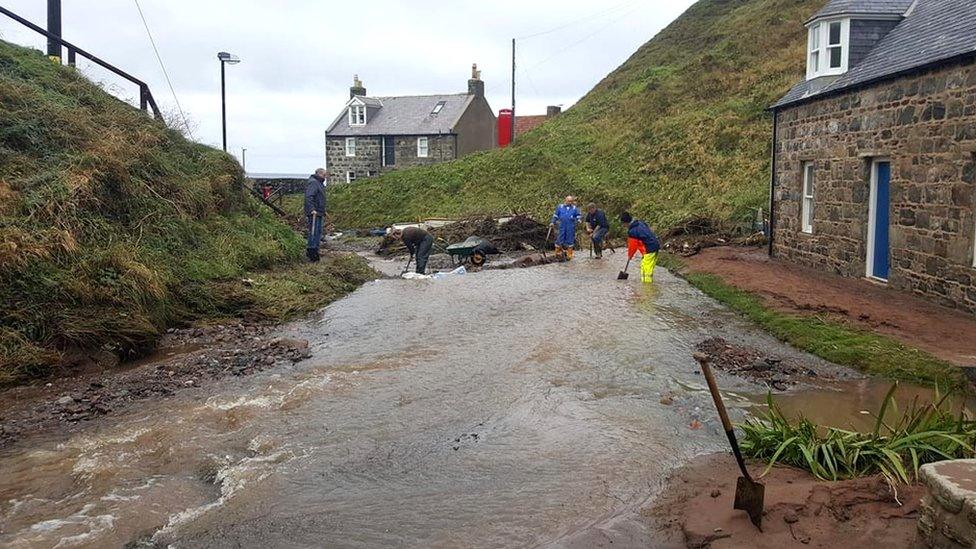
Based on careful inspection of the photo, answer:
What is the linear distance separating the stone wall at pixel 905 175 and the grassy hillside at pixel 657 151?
6835 millimetres

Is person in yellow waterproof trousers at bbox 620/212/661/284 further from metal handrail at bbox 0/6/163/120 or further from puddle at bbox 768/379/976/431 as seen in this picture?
metal handrail at bbox 0/6/163/120

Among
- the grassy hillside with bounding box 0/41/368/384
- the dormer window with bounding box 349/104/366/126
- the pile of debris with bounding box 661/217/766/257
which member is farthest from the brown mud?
the dormer window with bounding box 349/104/366/126

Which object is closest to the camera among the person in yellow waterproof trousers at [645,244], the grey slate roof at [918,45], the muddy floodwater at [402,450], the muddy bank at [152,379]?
the muddy floodwater at [402,450]

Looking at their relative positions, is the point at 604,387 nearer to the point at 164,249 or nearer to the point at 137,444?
the point at 137,444

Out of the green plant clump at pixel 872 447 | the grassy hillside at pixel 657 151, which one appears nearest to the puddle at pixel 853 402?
the green plant clump at pixel 872 447

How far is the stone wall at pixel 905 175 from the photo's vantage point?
35.4 ft

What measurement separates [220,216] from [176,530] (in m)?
12.8

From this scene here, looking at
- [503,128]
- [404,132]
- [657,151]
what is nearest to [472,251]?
[657,151]

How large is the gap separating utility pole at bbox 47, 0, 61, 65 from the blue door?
18104 mm

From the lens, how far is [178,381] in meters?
9.02

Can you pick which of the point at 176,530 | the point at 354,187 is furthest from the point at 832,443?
the point at 354,187

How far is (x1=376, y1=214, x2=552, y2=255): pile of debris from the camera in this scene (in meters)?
23.8

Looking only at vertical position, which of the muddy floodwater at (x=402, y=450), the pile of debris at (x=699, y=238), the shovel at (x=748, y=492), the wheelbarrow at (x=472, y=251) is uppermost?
the pile of debris at (x=699, y=238)

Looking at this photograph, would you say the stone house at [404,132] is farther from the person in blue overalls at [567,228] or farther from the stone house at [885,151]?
the stone house at [885,151]
